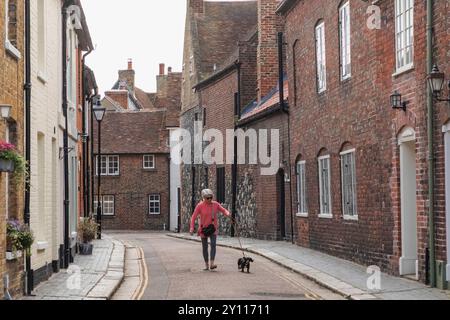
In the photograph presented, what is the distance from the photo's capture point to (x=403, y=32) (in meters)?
15.6

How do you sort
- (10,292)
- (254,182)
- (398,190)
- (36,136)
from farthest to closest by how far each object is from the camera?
(254,182), (398,190), (36,136), (10,292)

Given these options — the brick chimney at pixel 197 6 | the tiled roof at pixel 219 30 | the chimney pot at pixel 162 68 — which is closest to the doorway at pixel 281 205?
the tiled roof at pixel 219 30

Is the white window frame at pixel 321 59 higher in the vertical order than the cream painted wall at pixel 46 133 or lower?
higher

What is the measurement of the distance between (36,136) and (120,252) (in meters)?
9.78

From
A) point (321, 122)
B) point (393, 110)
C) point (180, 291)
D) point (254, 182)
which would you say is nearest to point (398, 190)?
point (393, 110)

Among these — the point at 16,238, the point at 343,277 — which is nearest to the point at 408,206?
the point at 343,277

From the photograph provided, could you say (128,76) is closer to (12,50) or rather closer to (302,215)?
(302,215)

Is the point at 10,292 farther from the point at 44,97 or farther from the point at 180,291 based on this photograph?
the point at 44,97

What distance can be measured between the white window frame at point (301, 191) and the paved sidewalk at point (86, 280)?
222 inches

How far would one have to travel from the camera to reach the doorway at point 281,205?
2895 cm

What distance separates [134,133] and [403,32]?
43653 mm

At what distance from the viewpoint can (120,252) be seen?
2417 cm

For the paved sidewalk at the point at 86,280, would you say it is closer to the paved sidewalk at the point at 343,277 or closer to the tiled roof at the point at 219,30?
the paved sidewalk at the point at 343,277

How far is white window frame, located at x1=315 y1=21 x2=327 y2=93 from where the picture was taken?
21.9 meters
